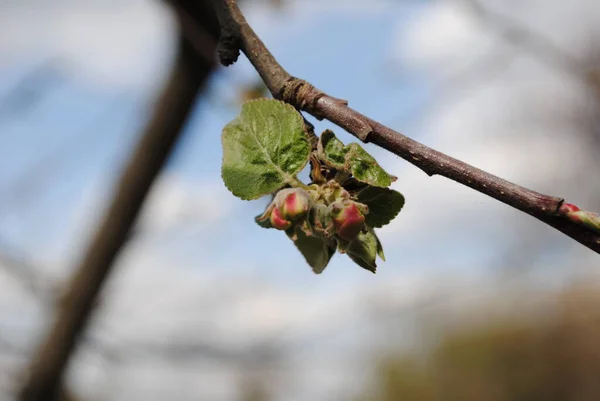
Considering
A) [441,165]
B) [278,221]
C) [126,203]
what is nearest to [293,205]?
[278,221]

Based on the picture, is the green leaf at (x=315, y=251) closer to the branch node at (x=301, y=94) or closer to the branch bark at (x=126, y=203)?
the branch node at (x=301, y=94)

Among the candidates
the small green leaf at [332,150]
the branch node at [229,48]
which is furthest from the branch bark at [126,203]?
the small green leaf at [332,150]

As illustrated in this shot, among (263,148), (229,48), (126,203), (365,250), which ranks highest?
(126,203)

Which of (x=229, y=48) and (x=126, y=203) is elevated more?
(x=126, y=203)

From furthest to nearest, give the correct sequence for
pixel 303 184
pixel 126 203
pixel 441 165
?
pixel 126 203 < pixel 303 184 < pixel 441 165

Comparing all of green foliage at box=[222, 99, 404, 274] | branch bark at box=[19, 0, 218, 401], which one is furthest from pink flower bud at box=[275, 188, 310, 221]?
branch bark at box=[19, 0, 218, 401]

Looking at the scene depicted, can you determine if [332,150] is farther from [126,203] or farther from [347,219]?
[126,203]

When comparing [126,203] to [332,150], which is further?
[126,203]

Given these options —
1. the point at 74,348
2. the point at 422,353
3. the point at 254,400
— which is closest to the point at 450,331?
the point at 422,353
